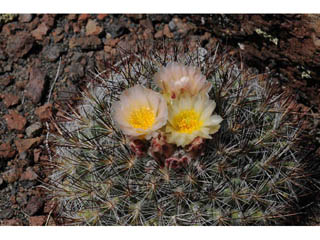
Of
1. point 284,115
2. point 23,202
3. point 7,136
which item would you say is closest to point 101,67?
point 7,136

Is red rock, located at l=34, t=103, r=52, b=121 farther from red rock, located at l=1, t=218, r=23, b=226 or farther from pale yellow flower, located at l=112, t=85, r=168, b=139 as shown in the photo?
pale yellow flower, located at l=112, t=85, r=168, b=139

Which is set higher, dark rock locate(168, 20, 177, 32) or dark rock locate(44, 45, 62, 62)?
dark rock locate(168, 20, 177, 32)

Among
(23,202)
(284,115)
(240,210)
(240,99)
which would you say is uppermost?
(240,99)

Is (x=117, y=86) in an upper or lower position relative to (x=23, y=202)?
upper

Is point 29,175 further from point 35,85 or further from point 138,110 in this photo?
point 138,110

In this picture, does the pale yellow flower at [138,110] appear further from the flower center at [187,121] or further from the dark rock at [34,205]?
the dark rock at [34,205]

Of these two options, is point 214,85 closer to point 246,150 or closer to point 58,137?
point 246,150

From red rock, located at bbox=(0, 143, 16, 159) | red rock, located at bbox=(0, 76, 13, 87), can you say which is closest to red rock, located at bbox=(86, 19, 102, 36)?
red rock, located at bbox=(0, 76, 13, 87)
